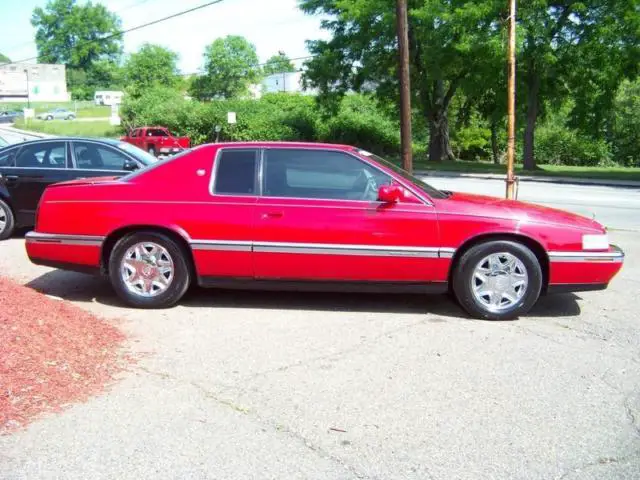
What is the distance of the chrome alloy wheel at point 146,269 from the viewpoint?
6148 millimetres

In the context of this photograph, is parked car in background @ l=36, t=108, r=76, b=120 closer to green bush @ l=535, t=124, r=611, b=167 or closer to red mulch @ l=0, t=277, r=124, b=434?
green bush @ l=535, t=124, r=611, b=167

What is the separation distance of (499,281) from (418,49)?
29.7 metres

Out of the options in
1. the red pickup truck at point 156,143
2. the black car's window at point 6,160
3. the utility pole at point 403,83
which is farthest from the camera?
the red pickup truck at point 156,143

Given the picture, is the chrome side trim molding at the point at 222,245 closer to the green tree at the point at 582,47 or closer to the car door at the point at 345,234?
the car door at the point at 345,234

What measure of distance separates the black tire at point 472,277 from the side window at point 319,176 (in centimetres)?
101

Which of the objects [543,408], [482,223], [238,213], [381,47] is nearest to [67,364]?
[238,213]

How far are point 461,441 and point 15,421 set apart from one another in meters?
2.50

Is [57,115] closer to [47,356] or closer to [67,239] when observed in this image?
[67,239]

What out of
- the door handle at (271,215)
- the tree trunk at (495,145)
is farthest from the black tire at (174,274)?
the tree trunk at (495,145)

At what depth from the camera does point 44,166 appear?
992 cm

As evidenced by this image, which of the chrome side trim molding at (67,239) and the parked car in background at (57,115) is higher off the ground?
the parked car in background at (57,115)

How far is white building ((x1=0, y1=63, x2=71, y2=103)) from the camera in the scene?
121000mm

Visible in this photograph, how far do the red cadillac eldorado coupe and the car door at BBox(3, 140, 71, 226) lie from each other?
3699mm

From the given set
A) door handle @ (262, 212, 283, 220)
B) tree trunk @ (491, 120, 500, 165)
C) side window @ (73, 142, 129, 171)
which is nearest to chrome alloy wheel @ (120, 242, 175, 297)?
door handle @ (262, 212, 283, 220)
